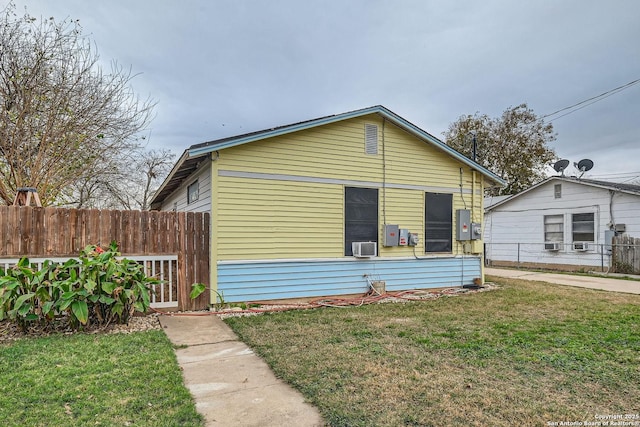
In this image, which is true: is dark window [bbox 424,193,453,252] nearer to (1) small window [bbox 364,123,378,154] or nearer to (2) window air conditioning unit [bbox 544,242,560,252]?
(1) small window [bbox 364,123,378,154]

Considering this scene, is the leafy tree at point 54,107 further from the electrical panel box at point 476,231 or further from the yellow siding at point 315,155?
the electrical panel box at point 476,231

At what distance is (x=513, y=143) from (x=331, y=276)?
20351 millimetres

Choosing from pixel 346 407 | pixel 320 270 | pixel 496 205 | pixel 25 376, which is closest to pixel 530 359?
pixel 346 407

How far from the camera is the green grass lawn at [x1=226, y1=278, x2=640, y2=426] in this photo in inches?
103

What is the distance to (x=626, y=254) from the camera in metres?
11.8

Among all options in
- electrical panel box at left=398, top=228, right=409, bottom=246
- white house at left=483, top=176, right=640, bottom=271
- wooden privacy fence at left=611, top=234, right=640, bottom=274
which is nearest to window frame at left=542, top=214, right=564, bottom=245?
white house at left=483, top=176, right=640, bottom=271

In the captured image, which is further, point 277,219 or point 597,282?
point 597,282

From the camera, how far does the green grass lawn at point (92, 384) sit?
97.7 inches

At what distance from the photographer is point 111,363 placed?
138 inches

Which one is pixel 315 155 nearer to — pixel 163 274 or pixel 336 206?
pixel 336 206

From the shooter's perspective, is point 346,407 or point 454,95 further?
point 454,95

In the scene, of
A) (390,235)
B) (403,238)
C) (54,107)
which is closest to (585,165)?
(403,238)

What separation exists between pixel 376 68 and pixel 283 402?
11033 millimetres

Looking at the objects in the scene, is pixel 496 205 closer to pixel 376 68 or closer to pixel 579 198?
pixel 579 198
